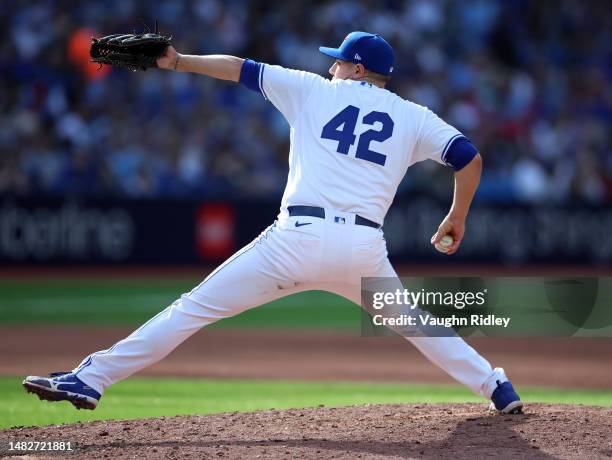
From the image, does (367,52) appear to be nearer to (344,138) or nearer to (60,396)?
(344,138)

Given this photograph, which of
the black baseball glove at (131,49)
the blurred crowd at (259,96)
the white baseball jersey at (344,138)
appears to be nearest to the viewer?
the white baseball jersey at (344,138)

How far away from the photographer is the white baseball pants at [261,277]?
5129mm

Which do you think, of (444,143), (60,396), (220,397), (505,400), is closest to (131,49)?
(444,143)

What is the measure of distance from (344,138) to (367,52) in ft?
1.80

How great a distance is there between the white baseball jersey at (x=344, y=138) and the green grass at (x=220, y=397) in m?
2.37

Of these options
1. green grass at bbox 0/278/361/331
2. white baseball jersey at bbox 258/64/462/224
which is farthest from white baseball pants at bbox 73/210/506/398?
green grass at bbox 0/278/361/331

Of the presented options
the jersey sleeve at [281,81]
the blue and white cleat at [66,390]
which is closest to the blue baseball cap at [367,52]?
the jersey sleeve at [281,81]

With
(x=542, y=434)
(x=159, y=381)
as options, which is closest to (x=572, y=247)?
(x=159, y=381)

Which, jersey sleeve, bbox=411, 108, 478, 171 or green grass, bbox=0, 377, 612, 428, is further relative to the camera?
green grass, bbox=0, 377, 612, 428

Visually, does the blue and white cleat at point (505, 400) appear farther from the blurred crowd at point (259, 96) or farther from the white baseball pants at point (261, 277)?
the blurred crowd at point (259, 96)

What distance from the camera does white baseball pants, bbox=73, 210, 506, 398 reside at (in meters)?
5.13

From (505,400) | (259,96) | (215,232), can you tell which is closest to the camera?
(505,400)

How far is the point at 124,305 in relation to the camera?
549 inches

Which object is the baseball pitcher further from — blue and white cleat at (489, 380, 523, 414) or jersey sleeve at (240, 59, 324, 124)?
blue and white cleat at (489, 380, 523, 414)
